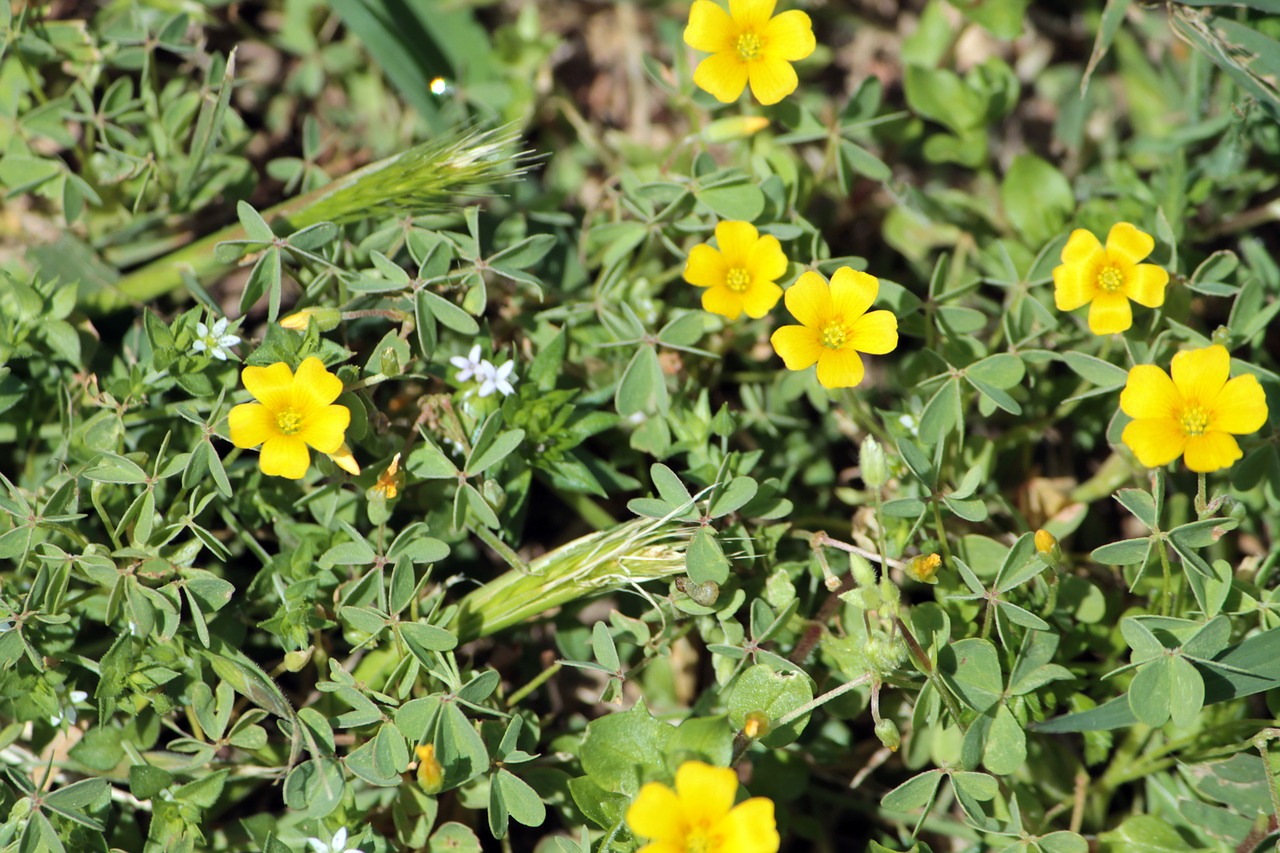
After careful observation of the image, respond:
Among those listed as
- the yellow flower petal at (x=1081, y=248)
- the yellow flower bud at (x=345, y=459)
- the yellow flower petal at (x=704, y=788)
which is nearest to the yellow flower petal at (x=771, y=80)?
the yellow flower petal at (x=1081, y=248)

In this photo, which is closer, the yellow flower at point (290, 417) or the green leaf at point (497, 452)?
the yellow flower at point (290, 417)

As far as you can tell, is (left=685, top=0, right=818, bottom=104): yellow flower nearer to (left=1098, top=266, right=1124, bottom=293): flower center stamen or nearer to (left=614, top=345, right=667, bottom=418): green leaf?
(left=614, top=345, right=667, bottom=418): green leaf

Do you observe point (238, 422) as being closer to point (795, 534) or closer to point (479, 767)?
point (479, 767)

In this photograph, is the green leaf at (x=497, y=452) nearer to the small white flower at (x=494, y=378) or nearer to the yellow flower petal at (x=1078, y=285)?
the small white flower at (x=494, y=378)

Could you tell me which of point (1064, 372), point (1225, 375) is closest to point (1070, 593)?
point (1225, 375)

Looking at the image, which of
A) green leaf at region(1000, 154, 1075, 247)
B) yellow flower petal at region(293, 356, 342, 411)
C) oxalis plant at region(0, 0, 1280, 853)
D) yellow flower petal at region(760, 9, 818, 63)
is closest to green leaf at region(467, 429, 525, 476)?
oxalis plant at region(0, 0, 1280, 853)

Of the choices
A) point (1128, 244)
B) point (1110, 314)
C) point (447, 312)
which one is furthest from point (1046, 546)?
point (447, 312)

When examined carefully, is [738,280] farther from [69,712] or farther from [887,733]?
[69,712]

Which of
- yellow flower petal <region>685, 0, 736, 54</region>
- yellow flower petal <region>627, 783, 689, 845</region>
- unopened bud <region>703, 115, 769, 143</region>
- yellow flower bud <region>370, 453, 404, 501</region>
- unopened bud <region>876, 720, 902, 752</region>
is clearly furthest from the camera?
unopened bud <region>703, 115, 769, 143</region>
